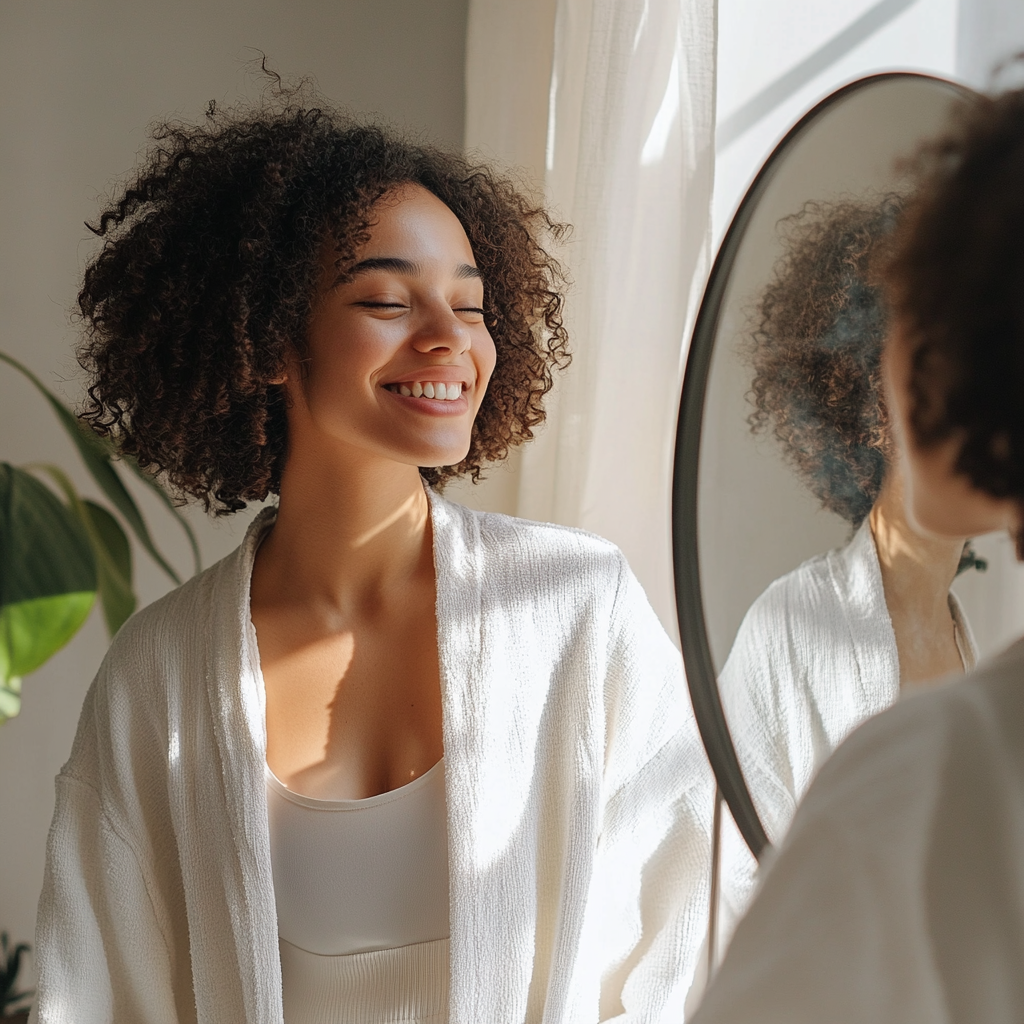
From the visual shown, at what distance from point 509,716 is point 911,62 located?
0.60 m

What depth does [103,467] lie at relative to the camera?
5.98 ft

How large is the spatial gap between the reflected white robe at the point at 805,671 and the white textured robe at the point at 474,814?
42cm

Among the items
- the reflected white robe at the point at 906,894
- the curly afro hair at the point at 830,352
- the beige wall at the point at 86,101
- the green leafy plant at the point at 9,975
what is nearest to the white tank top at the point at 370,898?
the curly afro hair at the point at 830,352

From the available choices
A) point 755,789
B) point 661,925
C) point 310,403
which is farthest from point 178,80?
point 755,789

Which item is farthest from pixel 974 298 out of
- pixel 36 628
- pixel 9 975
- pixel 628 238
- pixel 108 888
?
pixel 9 975

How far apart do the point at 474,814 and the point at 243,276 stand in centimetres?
50

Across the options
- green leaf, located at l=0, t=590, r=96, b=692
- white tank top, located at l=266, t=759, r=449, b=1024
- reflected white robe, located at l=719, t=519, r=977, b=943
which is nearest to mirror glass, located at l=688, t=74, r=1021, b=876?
reflected white robe, located at l=719, t=519, r=977, b=943

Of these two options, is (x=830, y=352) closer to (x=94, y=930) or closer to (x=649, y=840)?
(x=649, y=840)

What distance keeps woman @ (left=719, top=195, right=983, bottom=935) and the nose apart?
0.39 metres

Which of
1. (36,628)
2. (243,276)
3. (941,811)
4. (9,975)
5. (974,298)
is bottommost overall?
(9,975)

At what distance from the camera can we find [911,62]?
49cm

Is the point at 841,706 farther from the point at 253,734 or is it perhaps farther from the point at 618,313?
the point at 618,313

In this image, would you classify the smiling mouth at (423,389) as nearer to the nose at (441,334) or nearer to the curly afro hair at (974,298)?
the nose at (441,334)

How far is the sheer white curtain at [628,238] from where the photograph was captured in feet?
3.82
